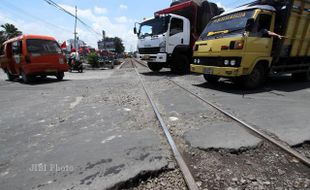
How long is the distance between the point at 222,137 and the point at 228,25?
5078 mm

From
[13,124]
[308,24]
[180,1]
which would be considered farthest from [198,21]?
[13,124]

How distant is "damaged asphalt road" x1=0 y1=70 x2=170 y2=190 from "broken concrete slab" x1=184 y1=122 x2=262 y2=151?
1.66ft

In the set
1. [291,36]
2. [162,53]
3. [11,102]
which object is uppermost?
[291,36]

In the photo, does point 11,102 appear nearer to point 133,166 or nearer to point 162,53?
point 133,166

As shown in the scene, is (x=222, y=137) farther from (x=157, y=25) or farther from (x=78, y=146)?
(x=157, y=25)

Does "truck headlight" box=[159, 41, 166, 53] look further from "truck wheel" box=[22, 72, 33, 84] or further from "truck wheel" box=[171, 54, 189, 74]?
"truck wheel" box=[22, 72, 33, 84]

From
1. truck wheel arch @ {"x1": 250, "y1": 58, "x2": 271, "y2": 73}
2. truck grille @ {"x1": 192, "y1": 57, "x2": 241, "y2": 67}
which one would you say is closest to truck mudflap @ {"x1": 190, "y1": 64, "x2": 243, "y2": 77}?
truck grille @ {"x1": 192, "y1": 57, "x2": 241, "y2": 67}

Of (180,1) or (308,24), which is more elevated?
(180,1)

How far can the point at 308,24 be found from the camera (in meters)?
7.98

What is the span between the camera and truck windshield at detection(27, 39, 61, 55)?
33.5ft

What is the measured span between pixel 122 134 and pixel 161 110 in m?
1.58

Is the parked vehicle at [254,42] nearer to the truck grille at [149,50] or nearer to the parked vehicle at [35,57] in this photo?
the truck grille at [149,50]

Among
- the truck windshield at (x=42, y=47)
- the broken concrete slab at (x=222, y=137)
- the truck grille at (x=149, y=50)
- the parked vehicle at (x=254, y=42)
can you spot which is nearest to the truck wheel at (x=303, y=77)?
the parked vehicle at (x=254, y=42)

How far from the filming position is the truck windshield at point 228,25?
22.7 ft
